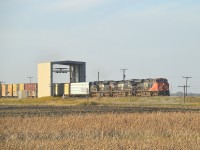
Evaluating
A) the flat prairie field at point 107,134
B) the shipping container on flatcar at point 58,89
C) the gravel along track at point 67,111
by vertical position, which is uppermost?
the shipping container on flatcar at point 58,89

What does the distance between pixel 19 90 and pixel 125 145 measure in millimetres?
96468

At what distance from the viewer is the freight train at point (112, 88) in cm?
7081

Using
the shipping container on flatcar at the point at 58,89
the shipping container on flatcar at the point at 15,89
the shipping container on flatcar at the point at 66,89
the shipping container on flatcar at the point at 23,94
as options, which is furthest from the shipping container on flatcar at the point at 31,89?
the shipping container on flatcar at the point at 66,89

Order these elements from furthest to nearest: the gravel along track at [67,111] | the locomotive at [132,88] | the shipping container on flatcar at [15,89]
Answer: the shipping container on flatcar at [15,89], the locomotive at [132,88], the gravel along track at [67,111]

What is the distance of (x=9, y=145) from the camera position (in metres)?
11.9

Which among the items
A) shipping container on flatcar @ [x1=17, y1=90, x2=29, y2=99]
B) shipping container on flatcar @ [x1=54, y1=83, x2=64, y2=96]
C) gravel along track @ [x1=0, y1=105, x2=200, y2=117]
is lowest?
gravel along track @ [x1=0, y1=105, x2=200, y2=117]

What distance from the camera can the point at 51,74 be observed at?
84.5m

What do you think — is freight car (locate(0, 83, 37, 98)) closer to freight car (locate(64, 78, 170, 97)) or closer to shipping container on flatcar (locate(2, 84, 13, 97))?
shipping container on flatcar (locate(2, 84, 13, 97))

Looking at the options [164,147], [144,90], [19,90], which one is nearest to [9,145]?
[164,147]

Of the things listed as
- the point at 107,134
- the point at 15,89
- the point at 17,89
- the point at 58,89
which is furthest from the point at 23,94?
the point at 107,134

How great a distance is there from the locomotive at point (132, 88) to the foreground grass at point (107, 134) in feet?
159

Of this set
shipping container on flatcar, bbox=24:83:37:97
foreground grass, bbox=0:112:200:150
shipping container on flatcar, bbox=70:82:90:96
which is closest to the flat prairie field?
foreground grass, bbox=0:112:200:150

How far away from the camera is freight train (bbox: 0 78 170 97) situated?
70.8 m

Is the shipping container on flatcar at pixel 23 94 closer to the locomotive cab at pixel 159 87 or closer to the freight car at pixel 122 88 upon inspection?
the freight car at pixel 122 88
